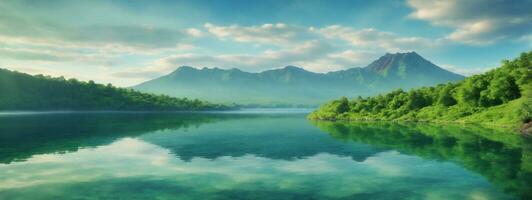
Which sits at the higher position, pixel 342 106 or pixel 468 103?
pixel 468 103

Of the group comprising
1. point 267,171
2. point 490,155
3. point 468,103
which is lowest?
point 267,171

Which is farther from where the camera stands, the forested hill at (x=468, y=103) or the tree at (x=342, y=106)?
the tree at (x=342, y=106)

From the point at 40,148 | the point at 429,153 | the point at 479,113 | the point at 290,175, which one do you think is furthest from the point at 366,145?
the point at 479,113

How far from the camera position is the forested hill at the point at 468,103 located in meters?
93.9

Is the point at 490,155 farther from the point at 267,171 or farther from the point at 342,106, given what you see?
the point at 342,106

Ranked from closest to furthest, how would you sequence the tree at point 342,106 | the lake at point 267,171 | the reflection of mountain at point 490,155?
the lake at point 267,171 → the reflection of mountain at point 490,155 → the tree at point 342,106

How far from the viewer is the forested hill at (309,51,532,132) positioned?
308 ft

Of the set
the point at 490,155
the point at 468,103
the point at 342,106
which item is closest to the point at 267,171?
the point at 490,155

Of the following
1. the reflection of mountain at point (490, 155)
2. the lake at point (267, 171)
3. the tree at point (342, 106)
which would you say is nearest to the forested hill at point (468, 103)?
the tree at point (342, 106)

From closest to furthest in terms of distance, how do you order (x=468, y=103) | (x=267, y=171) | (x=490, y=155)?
1. (x=267, y=171)
2. (x=490, y=155)
3. (x=468, y=103)

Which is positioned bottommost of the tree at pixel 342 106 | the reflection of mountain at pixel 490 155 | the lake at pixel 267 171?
→ the lake at pixel 267 171

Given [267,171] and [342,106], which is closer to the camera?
[267,171]

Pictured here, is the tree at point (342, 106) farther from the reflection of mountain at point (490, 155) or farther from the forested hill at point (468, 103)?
the reflection of mountain at point (490, 155)

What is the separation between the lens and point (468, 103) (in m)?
115
